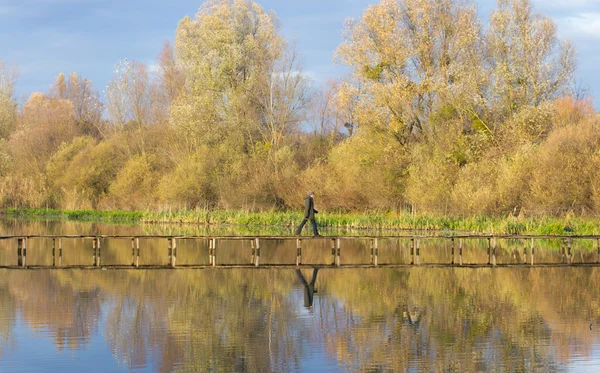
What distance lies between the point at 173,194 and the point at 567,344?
161 ft

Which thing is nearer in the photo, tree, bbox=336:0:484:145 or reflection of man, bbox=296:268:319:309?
reflection of man, bbox=296:268:319:309

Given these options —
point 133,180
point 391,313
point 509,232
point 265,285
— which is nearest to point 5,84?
point 133,180

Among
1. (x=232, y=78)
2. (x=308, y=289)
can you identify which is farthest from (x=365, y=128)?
(x=308, y=289)

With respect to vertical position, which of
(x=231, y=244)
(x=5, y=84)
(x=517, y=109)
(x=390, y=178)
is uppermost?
(x=5, y=84)

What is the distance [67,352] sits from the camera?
15.6 metres

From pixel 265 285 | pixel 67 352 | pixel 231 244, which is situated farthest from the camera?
pixel 231 244

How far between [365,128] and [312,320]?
119ft

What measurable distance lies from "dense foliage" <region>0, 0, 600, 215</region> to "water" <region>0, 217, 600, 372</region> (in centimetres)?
2104

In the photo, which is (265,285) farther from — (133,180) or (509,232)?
(133,180)

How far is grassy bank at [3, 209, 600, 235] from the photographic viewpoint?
4225 centimetres

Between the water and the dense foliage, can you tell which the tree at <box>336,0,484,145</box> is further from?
the water

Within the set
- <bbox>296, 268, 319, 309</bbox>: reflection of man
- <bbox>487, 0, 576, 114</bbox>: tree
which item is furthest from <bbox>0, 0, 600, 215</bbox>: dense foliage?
<bbox>296, 268, 319, 309</bbox>: reflection of man

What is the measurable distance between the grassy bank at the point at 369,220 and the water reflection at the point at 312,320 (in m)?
14.3

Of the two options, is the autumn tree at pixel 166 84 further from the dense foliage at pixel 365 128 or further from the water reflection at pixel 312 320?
the water reflection at pixel 312 320
